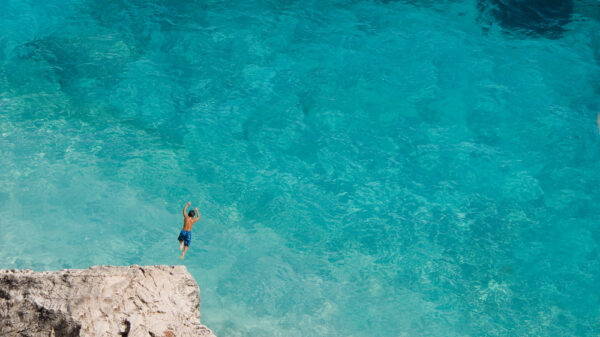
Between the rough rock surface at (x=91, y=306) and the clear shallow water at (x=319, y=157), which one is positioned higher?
the rough rock surface at (x=91, y=306)

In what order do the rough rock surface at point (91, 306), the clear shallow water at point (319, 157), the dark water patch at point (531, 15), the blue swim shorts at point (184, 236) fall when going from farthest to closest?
the dark water patch at point (531, 15) < the clear shallow water at point (319, 157) < the blue swim shorts at point (184, 236) < the rough rock surface at point (91, 306)

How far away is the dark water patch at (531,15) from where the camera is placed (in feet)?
50.6

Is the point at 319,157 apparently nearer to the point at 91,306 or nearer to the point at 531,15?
the point at 91,306

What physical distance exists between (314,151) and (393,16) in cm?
521

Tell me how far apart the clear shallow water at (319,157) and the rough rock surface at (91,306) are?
4.03 meters

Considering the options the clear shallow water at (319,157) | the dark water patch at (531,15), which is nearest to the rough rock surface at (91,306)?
the clear shallow water at (319,157)

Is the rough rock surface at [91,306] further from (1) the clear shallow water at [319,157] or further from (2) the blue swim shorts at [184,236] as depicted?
(1) the clear shallow water at [319,157]

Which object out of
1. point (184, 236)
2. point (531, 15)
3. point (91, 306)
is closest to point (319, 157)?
point (184, 236)

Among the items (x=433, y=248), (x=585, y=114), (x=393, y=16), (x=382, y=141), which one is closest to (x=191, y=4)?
(x=393, y=16)

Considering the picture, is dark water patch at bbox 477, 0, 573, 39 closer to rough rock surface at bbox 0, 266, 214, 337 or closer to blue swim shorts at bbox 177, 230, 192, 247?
blue swim shorts at bbox 177, 230, 192, 247

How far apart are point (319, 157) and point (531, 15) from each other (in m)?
8.05

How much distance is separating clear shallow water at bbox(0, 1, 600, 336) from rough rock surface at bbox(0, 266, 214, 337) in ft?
13.2

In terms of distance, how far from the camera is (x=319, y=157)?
12133mm

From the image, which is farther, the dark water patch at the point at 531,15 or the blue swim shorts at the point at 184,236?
the dark water patch at the point at 531,15
